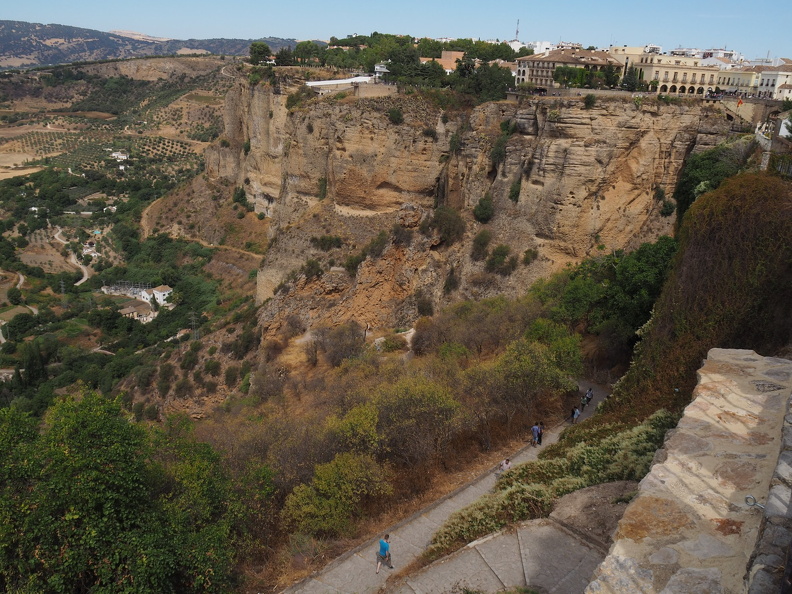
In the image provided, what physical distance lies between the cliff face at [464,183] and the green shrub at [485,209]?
23 cm

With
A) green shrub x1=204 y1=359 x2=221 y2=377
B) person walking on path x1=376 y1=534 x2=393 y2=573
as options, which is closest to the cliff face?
green shrub x1=204 y1=359 x2=221 y2=377

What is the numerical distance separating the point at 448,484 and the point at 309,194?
23.9 metres

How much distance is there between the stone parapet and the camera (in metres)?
5.39

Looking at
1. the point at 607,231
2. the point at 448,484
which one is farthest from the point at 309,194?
the point at 448,484

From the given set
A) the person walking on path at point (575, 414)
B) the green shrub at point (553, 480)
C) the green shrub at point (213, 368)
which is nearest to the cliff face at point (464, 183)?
the green shrub at point (213, 368)

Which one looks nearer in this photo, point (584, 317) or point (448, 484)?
point (448, 484)

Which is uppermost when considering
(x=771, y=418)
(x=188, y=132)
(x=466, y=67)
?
(x=466, y=67)

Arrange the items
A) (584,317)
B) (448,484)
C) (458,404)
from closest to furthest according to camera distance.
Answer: (448,484) → (458,404) → (584,317)

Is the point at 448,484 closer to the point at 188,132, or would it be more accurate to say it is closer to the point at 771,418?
the point at 771,418

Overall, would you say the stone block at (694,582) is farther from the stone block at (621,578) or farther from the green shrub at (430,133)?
the green shrub at (430,133)

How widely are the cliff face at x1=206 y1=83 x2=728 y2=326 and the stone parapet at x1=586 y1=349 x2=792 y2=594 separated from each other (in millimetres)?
17124

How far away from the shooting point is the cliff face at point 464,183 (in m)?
24.2

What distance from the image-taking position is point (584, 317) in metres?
20.1

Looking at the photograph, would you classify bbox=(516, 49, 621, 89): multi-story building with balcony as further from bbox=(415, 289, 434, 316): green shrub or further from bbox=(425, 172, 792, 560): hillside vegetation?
bbox=(425, 172, 792, 560): hillside vegetation
